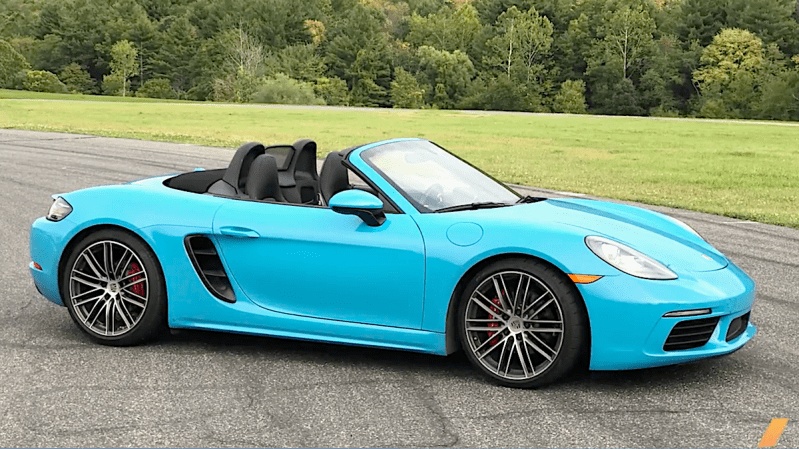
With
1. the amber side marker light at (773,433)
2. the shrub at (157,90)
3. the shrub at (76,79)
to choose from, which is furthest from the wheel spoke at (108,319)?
the shrub at (76,79)

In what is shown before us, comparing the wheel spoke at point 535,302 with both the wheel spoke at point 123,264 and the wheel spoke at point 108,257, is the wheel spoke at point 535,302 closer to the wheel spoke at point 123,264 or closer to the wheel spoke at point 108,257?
the wheel spoke at point 123,264

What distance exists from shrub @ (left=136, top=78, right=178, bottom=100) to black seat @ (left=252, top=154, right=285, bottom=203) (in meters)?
106

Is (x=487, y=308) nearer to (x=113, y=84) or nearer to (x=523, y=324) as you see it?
(x=523, y=324)

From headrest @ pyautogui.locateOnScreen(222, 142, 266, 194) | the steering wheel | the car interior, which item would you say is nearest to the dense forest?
the car interior

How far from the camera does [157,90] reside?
356 feet

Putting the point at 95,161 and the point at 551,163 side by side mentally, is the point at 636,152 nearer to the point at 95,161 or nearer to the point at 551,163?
the point at 551,163

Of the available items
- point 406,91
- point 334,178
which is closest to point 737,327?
point 334,178

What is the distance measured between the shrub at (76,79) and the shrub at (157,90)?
6468 mm

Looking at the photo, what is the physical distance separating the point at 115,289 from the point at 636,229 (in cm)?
282

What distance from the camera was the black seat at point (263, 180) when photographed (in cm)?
575

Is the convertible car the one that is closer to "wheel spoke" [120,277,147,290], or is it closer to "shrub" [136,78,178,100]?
"wheel spoke" [120,277,147,290]

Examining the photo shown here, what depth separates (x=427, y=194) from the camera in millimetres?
5355

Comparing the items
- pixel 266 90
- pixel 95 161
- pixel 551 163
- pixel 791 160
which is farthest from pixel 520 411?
pixel 266 90

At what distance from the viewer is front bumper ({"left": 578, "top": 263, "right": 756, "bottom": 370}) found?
461 cm
